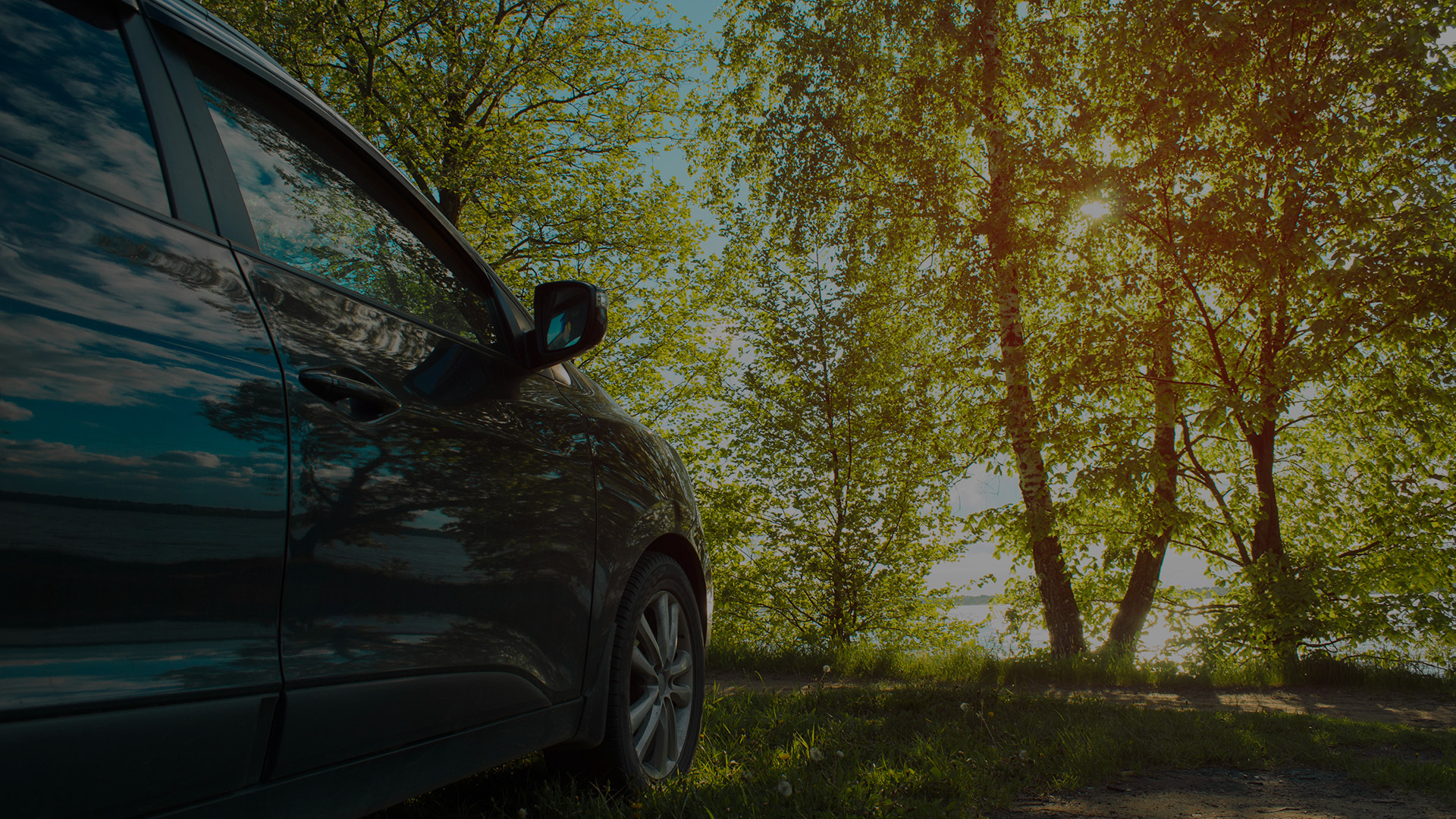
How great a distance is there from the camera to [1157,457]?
26.9 feet

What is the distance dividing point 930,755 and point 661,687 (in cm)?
124

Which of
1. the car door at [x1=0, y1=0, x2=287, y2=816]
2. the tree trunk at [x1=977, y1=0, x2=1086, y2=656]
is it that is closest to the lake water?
the tree trunk at [x1=977, y1=0, x2=1086, y2=656]

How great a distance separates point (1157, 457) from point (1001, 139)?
4.31m

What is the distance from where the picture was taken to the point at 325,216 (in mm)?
1870

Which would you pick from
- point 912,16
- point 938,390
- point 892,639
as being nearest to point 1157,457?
point 938,390

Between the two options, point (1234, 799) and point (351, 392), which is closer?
point (351, 392)

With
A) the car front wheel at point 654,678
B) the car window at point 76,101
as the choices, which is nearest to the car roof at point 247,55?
the car window at point 76,101

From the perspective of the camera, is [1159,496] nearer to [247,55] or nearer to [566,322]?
[566,322]

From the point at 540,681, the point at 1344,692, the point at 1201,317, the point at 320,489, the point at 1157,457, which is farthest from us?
the point at 1201,317

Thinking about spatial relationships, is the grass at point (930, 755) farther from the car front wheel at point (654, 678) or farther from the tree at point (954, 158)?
the tree at point (954, 158)

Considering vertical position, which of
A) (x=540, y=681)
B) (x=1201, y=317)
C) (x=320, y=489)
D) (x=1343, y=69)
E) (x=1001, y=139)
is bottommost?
(x=540, y=681)

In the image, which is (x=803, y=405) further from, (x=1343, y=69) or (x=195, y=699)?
(x=195, y=699)

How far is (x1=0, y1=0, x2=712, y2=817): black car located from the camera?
104 cm

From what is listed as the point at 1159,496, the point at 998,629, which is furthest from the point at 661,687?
the point at 998,629
